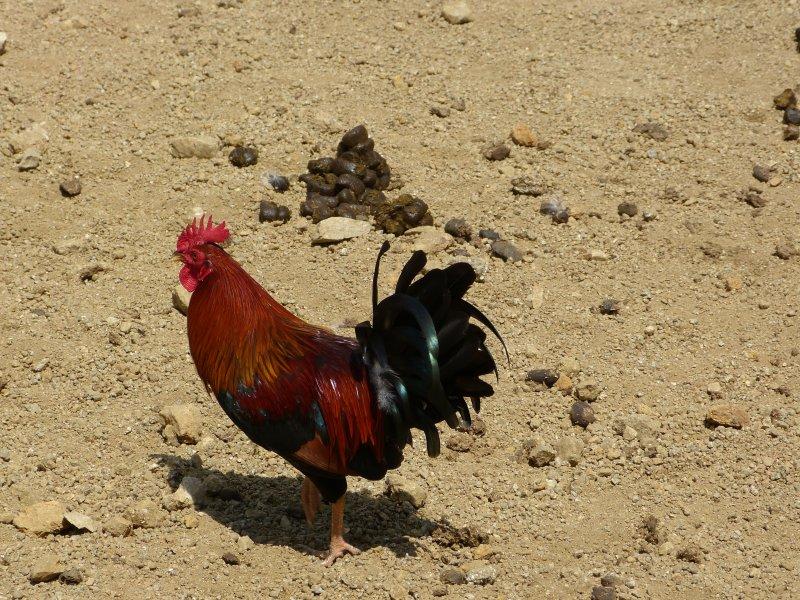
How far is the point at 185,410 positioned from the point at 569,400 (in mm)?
2526

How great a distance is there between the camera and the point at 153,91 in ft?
30.8

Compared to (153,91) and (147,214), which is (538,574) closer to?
(147,214)

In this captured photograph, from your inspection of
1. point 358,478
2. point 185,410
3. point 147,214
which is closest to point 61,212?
point 147,214

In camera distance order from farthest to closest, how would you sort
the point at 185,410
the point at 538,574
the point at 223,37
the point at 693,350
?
the point at 223,37
the point at 693,350
the point at 185,410
the point at 538,574

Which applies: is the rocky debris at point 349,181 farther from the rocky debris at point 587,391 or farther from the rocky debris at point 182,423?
the rocky debris at point 587,391

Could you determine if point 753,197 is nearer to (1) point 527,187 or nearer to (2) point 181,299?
(1) point 527,187

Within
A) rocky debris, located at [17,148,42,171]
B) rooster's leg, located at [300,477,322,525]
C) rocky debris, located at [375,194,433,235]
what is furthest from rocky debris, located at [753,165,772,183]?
rocky debris, located at [17,148,42,171]

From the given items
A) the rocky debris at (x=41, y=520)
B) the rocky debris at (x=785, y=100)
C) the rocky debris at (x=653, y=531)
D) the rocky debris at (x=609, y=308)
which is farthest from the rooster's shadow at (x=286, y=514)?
the rocky debris at (x=785, y=100)

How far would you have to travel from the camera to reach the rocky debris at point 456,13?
1046 centimetres

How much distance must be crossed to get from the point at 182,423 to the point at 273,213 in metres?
2.20

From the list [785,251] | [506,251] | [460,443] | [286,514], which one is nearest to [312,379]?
[286,514]

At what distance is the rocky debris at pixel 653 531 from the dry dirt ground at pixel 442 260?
0.01 meters

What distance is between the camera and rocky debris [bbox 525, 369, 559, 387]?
7008 mm

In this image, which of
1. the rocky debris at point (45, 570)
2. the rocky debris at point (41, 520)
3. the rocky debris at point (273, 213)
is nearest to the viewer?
the rocky debris at point (45, 570)
